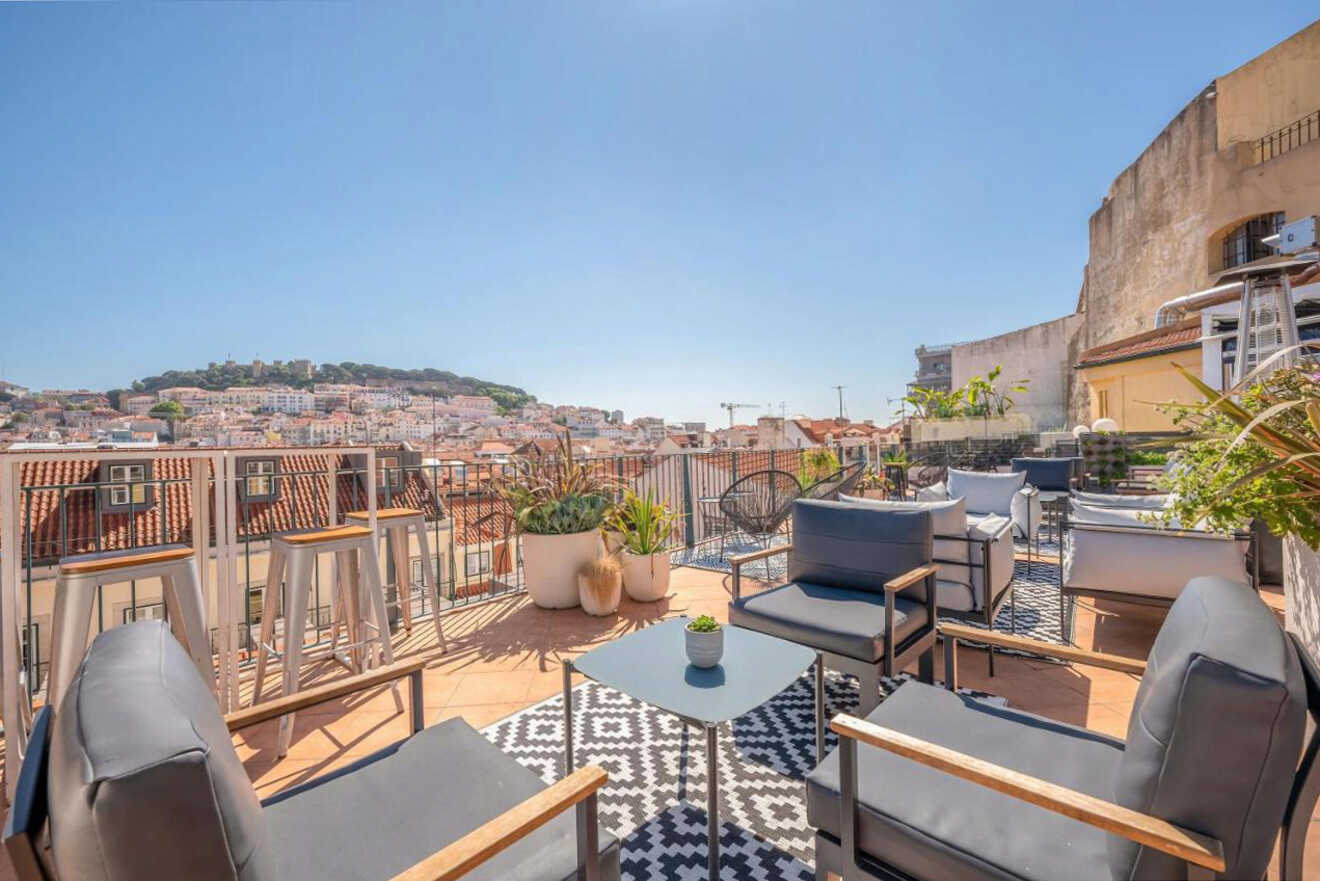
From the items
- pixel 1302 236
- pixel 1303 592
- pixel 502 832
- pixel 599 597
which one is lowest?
pixel 599 597

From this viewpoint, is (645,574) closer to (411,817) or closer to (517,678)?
(517,678)

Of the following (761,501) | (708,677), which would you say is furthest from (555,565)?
(708,677)

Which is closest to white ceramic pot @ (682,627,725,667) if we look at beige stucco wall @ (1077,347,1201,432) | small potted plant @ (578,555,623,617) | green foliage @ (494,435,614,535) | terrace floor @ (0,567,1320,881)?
terrace floor @ (0,567,1320,881)

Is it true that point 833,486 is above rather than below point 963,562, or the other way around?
above

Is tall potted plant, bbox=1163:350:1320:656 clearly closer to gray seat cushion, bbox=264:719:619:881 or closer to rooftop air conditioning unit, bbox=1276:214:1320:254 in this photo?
gray seat cushion, bbox=264:719:619:881

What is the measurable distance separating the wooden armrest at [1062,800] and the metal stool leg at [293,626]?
2.06 metres

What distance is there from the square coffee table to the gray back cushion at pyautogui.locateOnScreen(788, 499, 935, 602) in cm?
79

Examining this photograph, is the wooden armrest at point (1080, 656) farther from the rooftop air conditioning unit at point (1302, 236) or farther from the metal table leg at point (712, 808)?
the rooftop air conditioning unit at point (1302, 236)

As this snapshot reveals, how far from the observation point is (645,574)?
3971mm

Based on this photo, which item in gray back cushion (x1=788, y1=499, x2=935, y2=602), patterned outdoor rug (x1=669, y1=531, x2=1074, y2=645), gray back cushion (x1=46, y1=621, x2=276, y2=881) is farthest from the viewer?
patterned outdoor rug (x1=669, y1=531, x2=1074, y2=645)

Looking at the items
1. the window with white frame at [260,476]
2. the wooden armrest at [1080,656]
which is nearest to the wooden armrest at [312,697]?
the window with white frame at [260,476]

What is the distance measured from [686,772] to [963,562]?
1.74 meters

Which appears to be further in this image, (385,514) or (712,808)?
(385,514)

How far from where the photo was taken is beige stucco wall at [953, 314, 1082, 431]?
19.0m
